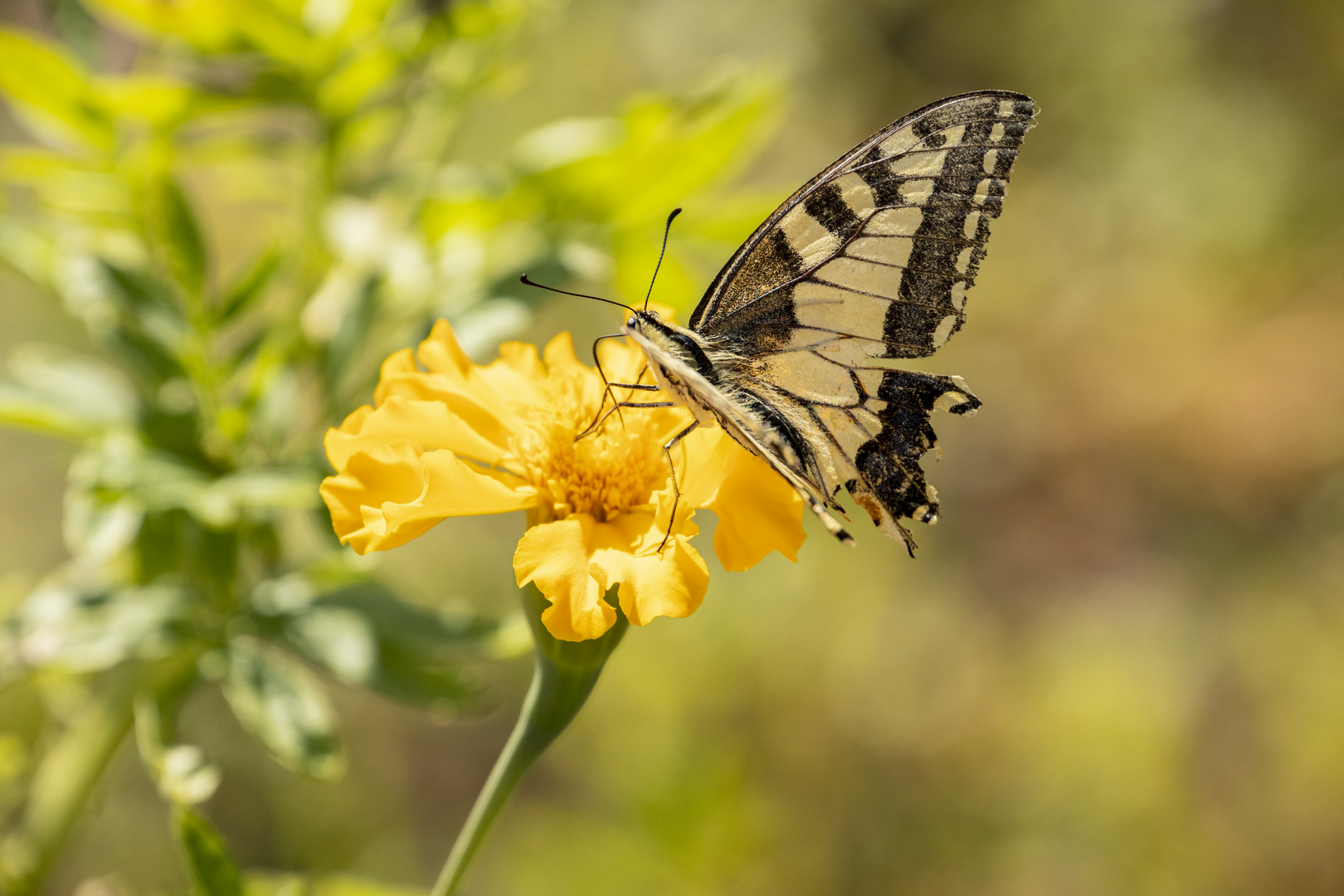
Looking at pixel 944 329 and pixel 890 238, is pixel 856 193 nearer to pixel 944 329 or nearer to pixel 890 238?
pixel 890 238

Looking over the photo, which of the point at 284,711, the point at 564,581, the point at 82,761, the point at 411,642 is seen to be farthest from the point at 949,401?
the point at 82,761

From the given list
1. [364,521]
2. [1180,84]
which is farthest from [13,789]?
[1180,84]

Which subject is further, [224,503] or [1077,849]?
[1077,849]

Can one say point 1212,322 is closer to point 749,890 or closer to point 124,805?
point 749,890

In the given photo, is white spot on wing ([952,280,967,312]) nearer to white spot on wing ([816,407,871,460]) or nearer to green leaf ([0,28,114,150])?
white spot on wing ([816,407,871,460])

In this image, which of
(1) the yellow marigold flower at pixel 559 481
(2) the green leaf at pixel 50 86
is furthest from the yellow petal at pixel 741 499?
(2) the green leaf at pixel 50 86

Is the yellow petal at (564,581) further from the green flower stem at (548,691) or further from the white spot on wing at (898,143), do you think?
the white spot on wing at (898,143)

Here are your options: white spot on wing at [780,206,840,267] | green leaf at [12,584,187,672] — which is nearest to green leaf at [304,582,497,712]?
green leaf at [12,584,187,672]
